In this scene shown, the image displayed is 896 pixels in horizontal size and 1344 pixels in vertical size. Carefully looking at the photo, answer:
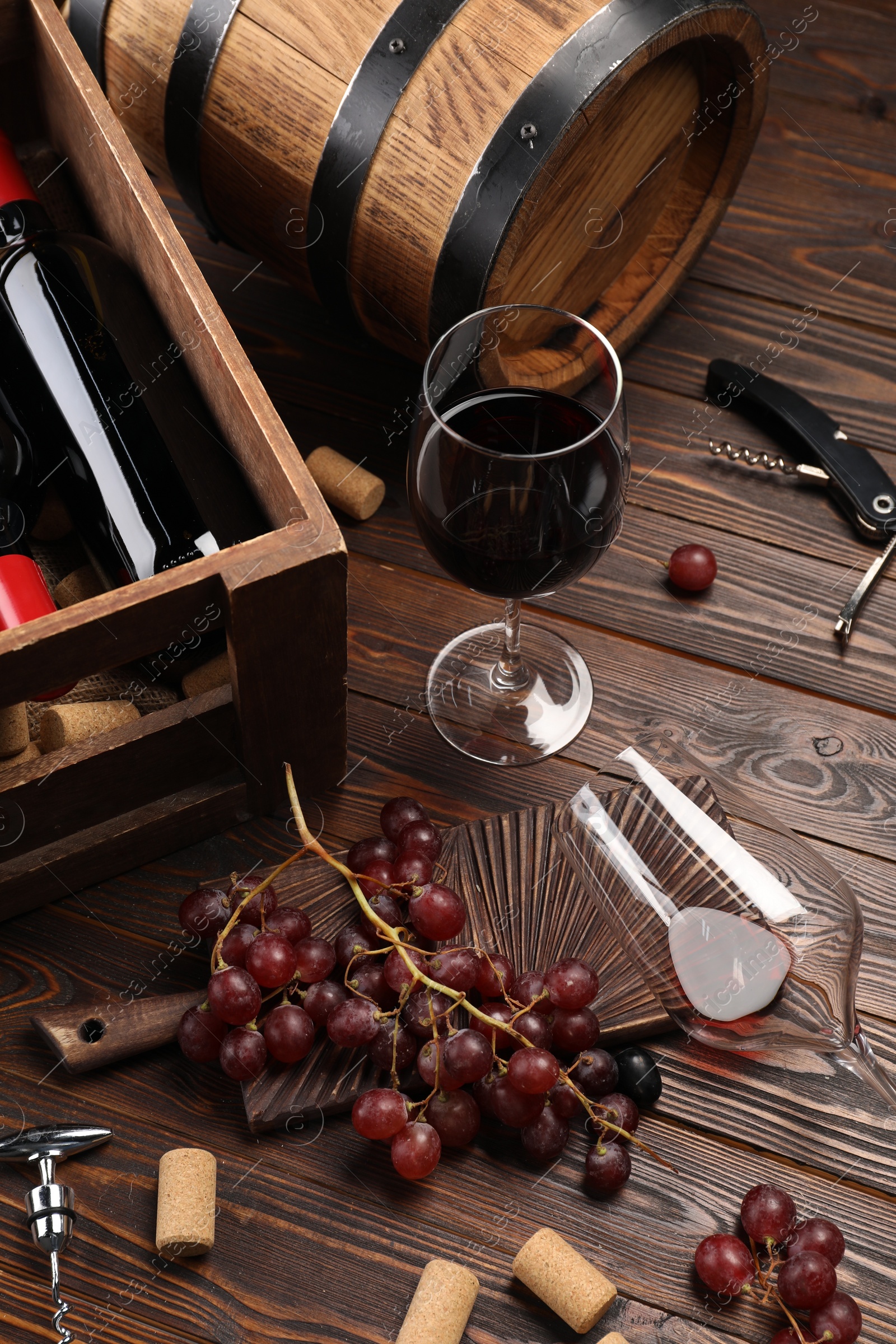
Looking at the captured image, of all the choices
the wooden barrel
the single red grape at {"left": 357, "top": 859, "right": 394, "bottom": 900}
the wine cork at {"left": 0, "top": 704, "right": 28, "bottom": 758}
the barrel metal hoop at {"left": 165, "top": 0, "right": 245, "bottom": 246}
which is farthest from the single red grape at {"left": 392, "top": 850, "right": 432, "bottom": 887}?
the barrel metal hoop at {"left": 165, "top": 0, "right": 245, "bottom": 246}

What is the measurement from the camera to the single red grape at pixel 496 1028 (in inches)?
34.1

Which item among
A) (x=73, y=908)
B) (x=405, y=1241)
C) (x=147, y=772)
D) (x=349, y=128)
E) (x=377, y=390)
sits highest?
(x=349, y=128)

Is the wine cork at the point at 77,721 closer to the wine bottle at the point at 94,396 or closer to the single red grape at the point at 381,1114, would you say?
the wine bottle at the point at 94,396

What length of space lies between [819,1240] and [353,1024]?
36 centimetres

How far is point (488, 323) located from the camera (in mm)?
931

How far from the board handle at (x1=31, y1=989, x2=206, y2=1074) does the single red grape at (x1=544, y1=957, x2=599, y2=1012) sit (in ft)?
0.90

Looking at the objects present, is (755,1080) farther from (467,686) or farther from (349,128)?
(349,128)

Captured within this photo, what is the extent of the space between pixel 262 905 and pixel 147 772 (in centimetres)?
14

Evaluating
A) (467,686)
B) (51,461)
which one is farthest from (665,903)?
(51,461)

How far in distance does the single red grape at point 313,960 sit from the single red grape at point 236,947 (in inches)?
1.5

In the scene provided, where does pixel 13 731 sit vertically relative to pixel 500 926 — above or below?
above

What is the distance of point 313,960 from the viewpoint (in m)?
0.90

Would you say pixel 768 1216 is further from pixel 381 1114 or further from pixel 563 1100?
pixel 381 1114

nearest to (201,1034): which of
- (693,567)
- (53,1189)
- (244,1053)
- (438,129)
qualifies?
(244,1053)
